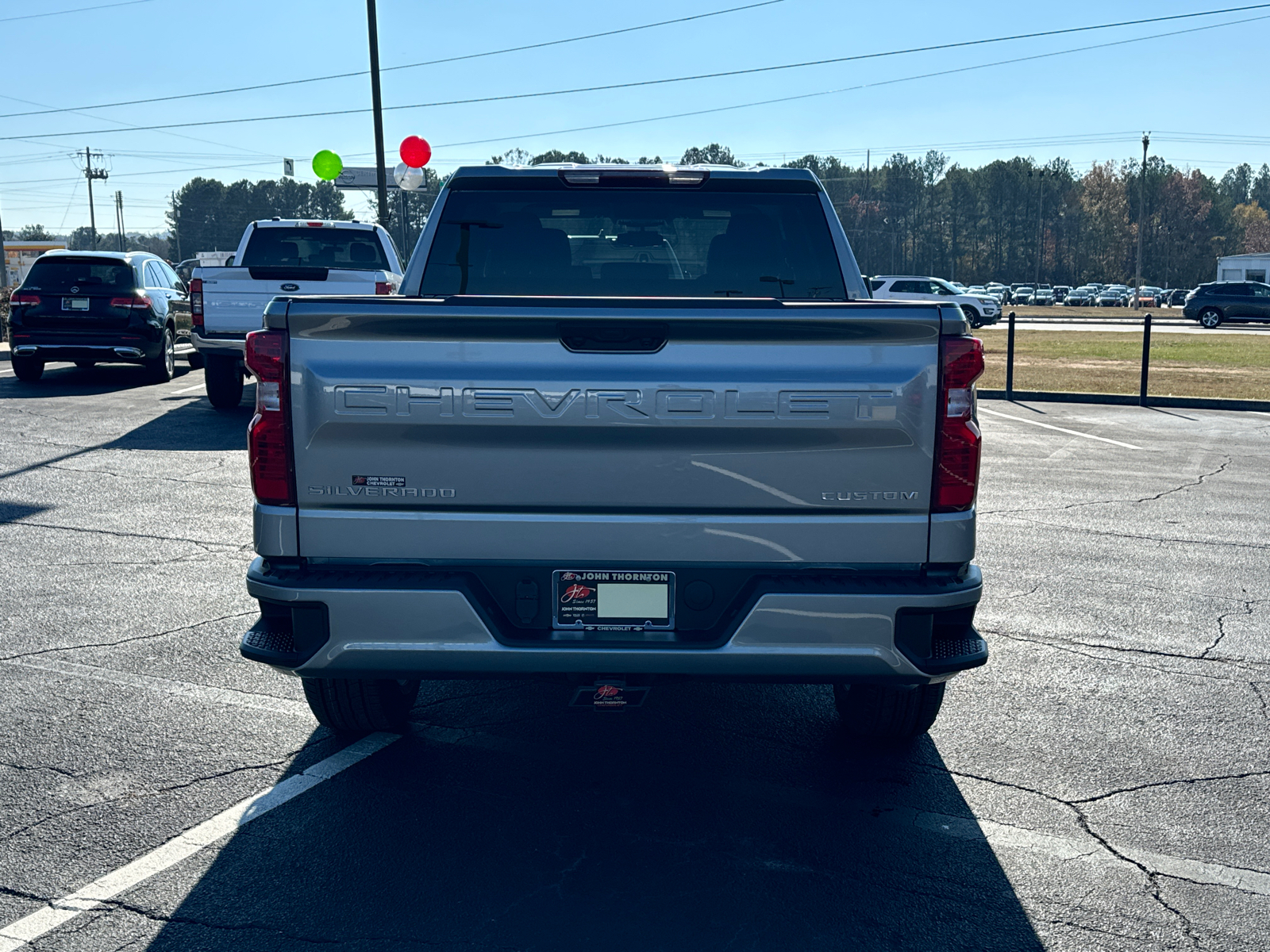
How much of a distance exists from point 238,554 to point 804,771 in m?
4.54

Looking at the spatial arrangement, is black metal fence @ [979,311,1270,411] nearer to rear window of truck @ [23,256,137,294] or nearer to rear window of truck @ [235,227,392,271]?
rear window of truck @ [235,227,392,271]

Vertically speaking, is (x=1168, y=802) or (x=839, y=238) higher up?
(x=839, y=238)

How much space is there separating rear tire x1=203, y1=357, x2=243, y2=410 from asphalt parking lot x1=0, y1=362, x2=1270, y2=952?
836 centimetres

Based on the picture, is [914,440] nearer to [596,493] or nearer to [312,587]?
[596,493]

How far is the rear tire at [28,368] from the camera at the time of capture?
16.8 m

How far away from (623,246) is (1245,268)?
9086 centimetres

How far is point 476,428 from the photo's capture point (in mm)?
3305

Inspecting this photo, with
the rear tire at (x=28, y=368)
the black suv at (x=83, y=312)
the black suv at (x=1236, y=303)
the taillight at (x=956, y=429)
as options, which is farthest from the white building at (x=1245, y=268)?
the taillight at (x=956, y=429)

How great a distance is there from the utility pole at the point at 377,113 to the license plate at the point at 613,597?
22.4 metres

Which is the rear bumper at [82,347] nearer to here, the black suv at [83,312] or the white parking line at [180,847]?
the black suv at [83,312]

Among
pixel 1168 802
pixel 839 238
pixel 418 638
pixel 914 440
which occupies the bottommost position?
pixel 1168 802

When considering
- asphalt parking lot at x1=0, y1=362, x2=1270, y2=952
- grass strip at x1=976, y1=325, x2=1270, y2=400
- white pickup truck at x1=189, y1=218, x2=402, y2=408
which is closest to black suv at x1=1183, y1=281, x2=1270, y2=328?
grass strip at x1=976, y1=325, x2=1270, y2=400

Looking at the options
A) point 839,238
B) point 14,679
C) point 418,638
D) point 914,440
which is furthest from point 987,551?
point 14,679

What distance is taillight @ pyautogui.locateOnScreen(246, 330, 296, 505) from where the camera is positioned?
3332 mm
